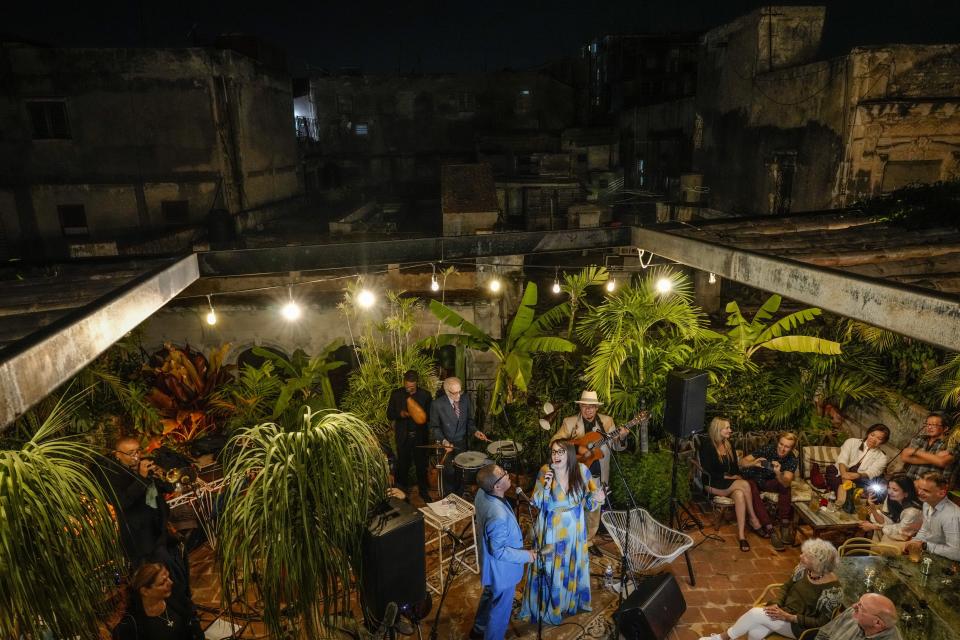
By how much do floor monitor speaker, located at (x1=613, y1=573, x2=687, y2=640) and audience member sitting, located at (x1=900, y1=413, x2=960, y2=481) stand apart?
3335 mm

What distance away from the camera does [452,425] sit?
284 inches

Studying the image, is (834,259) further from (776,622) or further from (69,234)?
(69,234)

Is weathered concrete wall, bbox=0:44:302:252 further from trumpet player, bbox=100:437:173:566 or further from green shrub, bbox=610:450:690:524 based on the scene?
green shrub, bbox=610:450:690:524

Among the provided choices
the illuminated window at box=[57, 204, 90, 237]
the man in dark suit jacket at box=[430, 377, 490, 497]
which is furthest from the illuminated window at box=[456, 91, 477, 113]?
the man in dark suit jacket at box=[430, 377, 490, 497]

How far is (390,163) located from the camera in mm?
28812

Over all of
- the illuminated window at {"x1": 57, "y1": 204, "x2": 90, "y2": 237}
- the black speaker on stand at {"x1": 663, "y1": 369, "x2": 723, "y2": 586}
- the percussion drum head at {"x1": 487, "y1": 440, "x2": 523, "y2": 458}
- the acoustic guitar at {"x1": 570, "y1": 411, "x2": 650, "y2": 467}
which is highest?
the illuminated window at {"x1": 57, "y1": 204, "x2": 90, "y2": 237}

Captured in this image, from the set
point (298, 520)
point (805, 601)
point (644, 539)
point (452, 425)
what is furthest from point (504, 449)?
point (298, 520)

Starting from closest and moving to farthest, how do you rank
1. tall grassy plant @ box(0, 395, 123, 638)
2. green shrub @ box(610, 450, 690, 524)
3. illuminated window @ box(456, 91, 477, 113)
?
tall grassy plant @ box(0, 395, 123, 638) < green shrub @ box(610, 450, 690, 524) < illuminated window @ box(456, 91, 477, 113)

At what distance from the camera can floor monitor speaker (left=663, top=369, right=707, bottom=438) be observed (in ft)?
19.7

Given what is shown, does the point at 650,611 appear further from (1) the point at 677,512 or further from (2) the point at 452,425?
(2) the point at 452,425

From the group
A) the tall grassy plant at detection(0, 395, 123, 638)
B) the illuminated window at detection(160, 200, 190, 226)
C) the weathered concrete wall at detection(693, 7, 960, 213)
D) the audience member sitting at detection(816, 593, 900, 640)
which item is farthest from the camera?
the illuminated window at detection(160, 200, 190, 226)

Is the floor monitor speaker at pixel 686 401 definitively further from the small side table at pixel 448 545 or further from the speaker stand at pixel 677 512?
the small side table at pixel 448 545

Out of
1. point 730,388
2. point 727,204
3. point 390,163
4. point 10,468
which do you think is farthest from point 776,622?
point 390,163

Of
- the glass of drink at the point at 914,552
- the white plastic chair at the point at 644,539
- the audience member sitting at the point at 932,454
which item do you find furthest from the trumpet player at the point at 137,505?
the audience member sitting at the point at 932,454
